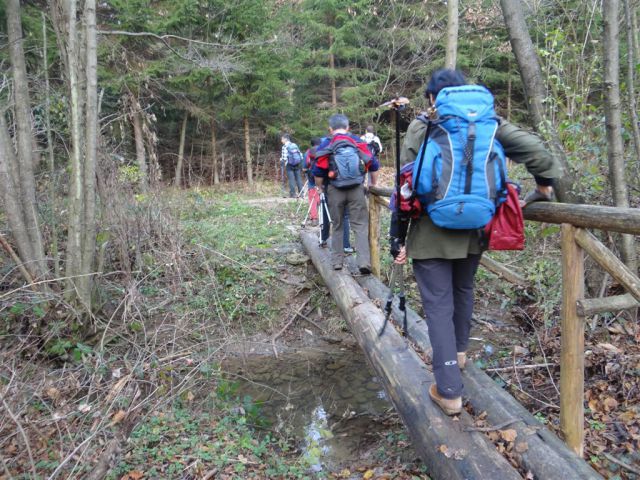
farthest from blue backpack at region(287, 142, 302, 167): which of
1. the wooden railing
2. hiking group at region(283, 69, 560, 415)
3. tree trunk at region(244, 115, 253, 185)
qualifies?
the wooden railing

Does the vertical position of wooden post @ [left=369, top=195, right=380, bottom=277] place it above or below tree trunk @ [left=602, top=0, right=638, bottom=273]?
below

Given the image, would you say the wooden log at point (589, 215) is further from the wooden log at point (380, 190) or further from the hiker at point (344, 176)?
the hiker at point (344, 176)

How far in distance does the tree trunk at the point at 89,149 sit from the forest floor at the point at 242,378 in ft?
1.68

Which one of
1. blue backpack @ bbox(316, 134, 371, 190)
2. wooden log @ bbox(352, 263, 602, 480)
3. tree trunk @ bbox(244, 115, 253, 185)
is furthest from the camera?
tree trunk @ bbox(244, 115, 253, 185)

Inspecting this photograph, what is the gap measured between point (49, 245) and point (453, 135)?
5.24 meters

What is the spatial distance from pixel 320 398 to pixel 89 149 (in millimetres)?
3685

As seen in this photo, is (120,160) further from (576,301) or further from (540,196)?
(576,301)

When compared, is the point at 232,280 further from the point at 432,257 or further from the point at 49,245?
the point at 432,257

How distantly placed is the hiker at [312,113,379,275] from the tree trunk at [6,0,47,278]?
325 centimetres

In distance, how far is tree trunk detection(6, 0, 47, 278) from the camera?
15.9 feet

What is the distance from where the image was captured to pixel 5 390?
2758 mm

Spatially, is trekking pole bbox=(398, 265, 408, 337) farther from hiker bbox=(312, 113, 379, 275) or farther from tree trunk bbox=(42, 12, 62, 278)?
tree trunk bbox=(42, 12, 62, 278)

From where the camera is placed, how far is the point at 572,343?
2.52 metres

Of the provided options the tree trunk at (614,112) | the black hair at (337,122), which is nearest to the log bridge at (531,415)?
the tree trunk at (614,112)
